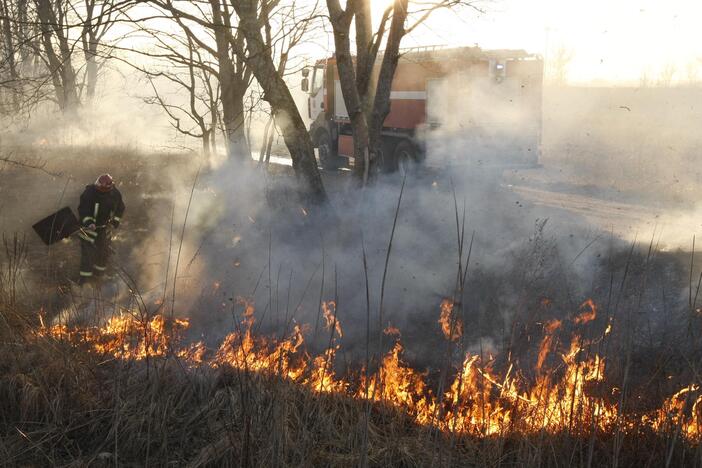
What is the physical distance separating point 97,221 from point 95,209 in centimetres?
16

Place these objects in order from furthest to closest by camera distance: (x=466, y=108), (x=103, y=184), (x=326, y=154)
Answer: (x=326, y=154) < (x=466, y=108) < (x=103, y=184)

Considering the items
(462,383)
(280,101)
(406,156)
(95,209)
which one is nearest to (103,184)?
(95,209)

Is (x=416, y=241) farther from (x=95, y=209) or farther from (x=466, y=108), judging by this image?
(x=466, y=108)

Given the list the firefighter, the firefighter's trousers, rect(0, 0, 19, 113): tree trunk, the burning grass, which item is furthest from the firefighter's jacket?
the burning grass

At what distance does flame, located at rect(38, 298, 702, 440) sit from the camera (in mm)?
3576

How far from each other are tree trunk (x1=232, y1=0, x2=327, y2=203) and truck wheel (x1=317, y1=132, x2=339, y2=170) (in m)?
9.61

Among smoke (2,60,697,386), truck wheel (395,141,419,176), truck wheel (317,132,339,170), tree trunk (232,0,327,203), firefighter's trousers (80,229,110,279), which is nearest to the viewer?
smoke (2,60,697,386)

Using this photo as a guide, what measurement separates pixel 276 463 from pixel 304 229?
278 inches

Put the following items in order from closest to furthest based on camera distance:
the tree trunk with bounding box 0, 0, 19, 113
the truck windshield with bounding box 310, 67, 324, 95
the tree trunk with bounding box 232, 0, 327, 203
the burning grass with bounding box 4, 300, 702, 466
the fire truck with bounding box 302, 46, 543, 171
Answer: the burning grass with bounding box 4, 300, 702, 466, the tree trunk with bounding box 0, 0, 19, 113, the tree trunk with bounding box 232, 0, 327, 203, the fire truck with bounding box 302, 46, 543, 171, the truck windshield with bounding box 310, 67, 324, 95

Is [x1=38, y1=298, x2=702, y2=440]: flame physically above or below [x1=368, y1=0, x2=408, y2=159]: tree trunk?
below

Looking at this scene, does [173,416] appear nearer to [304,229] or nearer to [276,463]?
[276,463]

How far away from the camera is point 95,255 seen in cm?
918

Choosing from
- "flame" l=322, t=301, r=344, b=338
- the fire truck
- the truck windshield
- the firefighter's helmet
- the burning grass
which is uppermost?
the truck windshield

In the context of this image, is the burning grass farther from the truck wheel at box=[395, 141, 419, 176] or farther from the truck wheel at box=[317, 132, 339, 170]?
the truck wheel at box=[317, 132, 339, 170]
